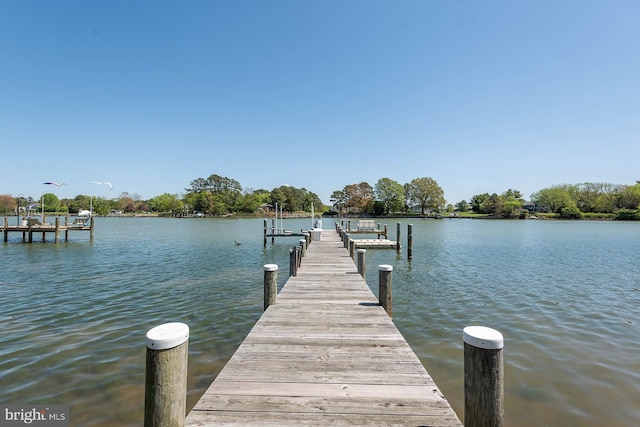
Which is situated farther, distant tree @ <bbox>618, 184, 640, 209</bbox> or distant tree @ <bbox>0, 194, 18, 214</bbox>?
distant tree @ <bbox>0, 194, 18, 214</bbox>

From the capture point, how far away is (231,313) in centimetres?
945

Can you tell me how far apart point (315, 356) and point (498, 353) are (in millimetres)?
2497

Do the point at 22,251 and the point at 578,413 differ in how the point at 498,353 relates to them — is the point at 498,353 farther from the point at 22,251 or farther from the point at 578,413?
the point at 22,251

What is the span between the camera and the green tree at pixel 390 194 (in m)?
98.7

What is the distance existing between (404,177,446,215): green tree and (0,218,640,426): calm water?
8314 centimetres

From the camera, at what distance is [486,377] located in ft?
8.00

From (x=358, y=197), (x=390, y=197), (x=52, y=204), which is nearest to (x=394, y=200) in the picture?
(x=390, y=197)

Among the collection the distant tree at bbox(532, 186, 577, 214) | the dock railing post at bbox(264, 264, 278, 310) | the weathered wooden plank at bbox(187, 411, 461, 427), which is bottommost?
the weathered wooden plank at bbox(187, 411, 461, 427)

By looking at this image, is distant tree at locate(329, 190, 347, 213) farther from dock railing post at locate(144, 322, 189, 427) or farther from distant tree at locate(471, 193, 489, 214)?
dock railing post at locate(144, 322, 189, 427)

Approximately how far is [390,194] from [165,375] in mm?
100808

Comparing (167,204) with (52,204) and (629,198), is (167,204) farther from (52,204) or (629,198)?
(629,198)

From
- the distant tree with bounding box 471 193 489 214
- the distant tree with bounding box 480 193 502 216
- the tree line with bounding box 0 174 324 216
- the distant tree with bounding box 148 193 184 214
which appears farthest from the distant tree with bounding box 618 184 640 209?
the distant tree with bounding box 148 193 184 214

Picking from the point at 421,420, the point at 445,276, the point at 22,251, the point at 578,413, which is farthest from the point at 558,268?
the point at 22,251

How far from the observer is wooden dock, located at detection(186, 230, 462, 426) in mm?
2875
